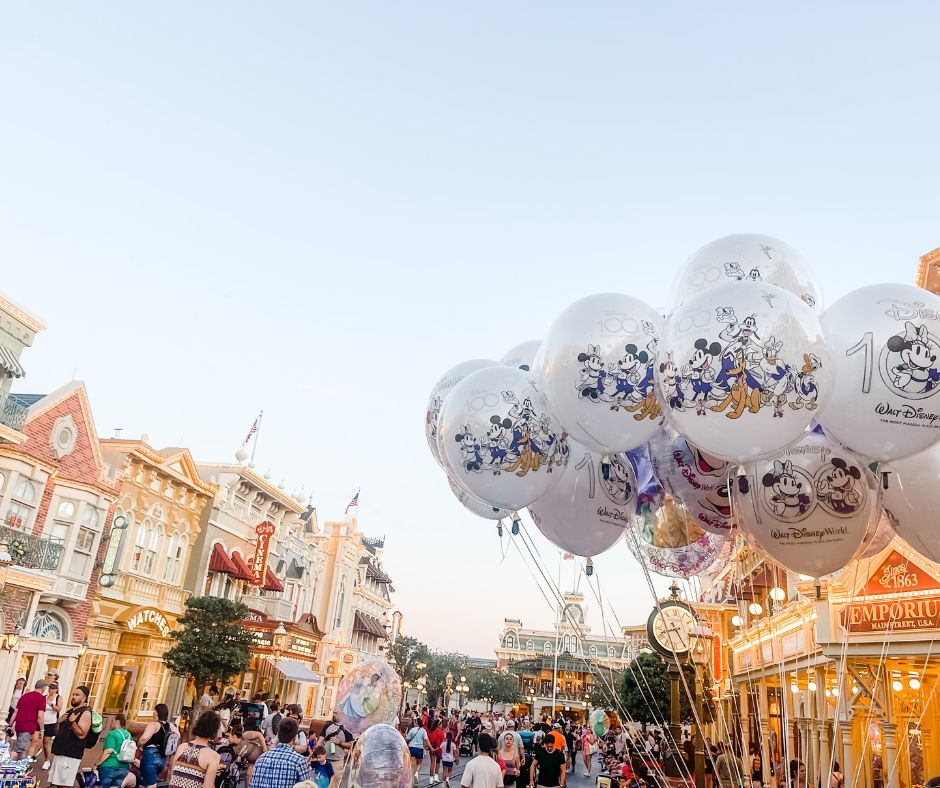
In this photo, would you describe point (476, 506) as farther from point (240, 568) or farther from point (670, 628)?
point (240, 568)

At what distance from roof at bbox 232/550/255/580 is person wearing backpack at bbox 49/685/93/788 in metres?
20.3

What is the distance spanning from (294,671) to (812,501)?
95.9 ft

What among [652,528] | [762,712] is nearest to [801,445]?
[652,528]

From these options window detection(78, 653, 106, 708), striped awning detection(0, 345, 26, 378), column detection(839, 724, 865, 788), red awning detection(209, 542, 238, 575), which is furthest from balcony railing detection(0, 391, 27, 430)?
column detection(839, 724, 865, 788)

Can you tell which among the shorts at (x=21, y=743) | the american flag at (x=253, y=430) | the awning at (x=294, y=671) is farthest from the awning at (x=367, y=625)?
the shorts at (x=21, y=743)

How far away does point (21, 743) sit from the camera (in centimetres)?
1103

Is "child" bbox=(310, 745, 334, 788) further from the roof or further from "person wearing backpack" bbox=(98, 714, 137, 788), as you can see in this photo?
the roof

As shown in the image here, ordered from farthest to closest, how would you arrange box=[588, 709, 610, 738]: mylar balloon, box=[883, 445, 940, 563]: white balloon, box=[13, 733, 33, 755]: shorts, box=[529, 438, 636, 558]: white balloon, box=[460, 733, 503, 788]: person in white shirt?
1. box=[588, 709, 610, 738]: mylar balloon
2. box=[13, 733, 33, 755]: shorts
3. box=[460, 733, 503, 788]: person in white shirt
4. box=[529, 438, 636, 558]: white balloon
5. box=[883, 445, 940, 563]: white balloon

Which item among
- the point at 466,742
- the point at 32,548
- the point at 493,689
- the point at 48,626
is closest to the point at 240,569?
the point at 48,626

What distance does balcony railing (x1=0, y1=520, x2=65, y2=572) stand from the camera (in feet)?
56.9

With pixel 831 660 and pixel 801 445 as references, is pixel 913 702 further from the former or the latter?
pixel 801 445

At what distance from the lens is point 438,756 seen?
18453 millimetres

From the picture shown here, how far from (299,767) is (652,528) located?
357cm

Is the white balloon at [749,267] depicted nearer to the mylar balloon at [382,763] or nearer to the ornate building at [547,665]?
the mylar balloon at [382,763]
